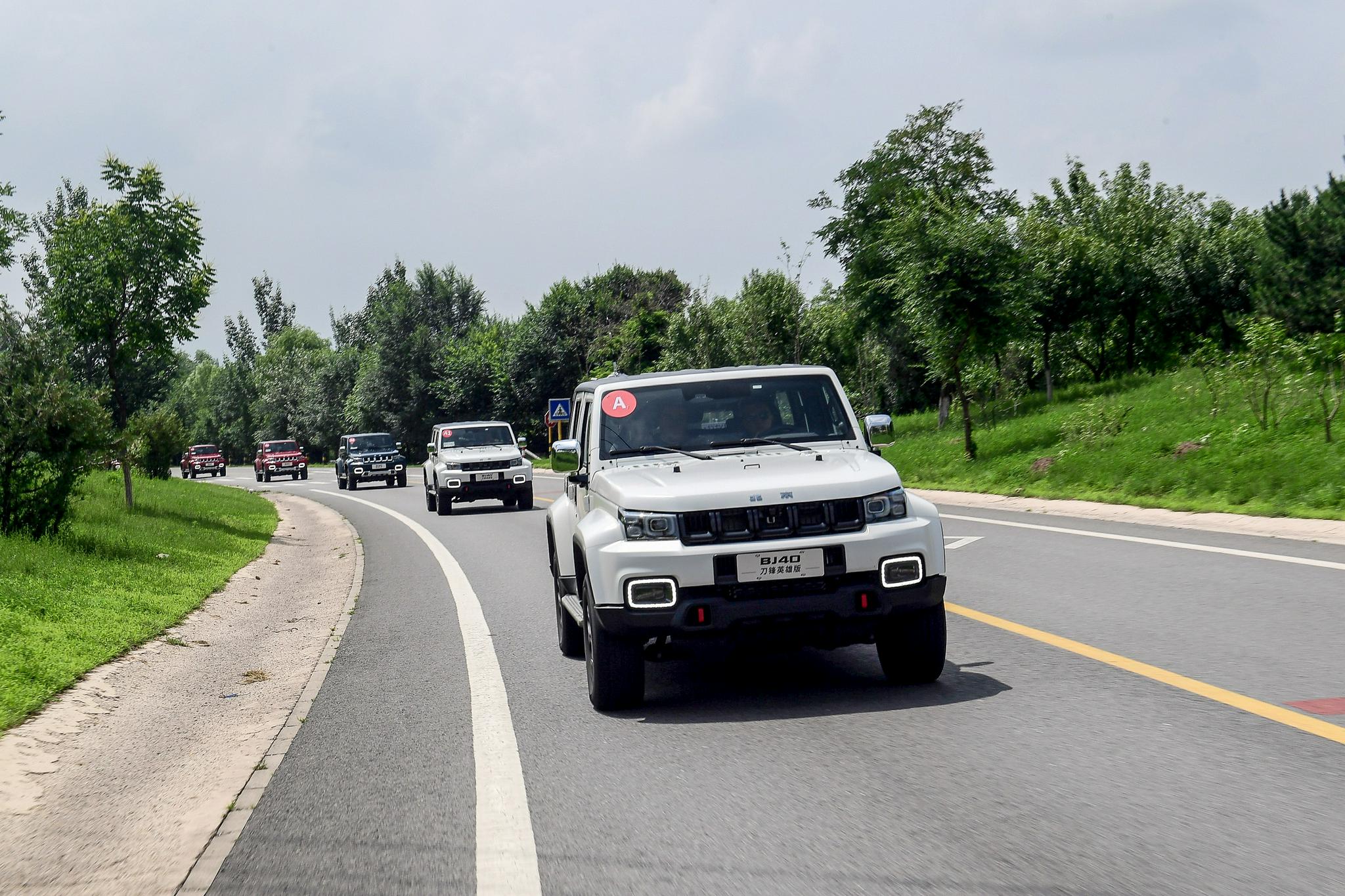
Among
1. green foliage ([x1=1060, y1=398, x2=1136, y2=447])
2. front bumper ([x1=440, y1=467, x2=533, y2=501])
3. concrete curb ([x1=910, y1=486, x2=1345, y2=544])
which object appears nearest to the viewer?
concrete curb ([x1=910, y1=486, x2=1345, y2=544])

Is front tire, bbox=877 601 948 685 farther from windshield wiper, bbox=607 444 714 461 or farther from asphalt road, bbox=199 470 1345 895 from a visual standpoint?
windshield wiper, bbox=607 444 714 461

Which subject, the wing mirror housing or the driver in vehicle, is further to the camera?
the wing mirror housing

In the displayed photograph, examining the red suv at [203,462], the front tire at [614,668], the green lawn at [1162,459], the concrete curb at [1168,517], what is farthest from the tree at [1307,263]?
the red suv at [203,462]

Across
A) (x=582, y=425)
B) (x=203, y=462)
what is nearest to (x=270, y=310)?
(x=203, y=462)

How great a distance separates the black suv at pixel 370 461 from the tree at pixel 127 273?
22447 mm

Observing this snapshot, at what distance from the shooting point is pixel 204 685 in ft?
28.4

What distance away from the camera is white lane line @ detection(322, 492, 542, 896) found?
4223mm

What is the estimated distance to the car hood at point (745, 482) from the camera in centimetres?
635

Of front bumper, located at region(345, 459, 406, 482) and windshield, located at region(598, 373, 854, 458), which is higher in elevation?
windshield, located at region(598, 373, 854, 458)

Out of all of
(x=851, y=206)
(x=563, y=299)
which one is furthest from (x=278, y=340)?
(x=851, y=206)

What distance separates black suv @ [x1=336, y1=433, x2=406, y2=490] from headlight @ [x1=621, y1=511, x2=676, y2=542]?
38.2 meters

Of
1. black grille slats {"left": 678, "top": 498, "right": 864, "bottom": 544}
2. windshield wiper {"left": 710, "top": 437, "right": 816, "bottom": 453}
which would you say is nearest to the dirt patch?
black grille slats {"left": 678, "top": 498, "right": 864, "bottom": 544}

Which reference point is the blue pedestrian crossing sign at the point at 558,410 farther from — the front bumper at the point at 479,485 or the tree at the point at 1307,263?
the tree at the point at 1307,263

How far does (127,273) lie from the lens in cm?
2045
